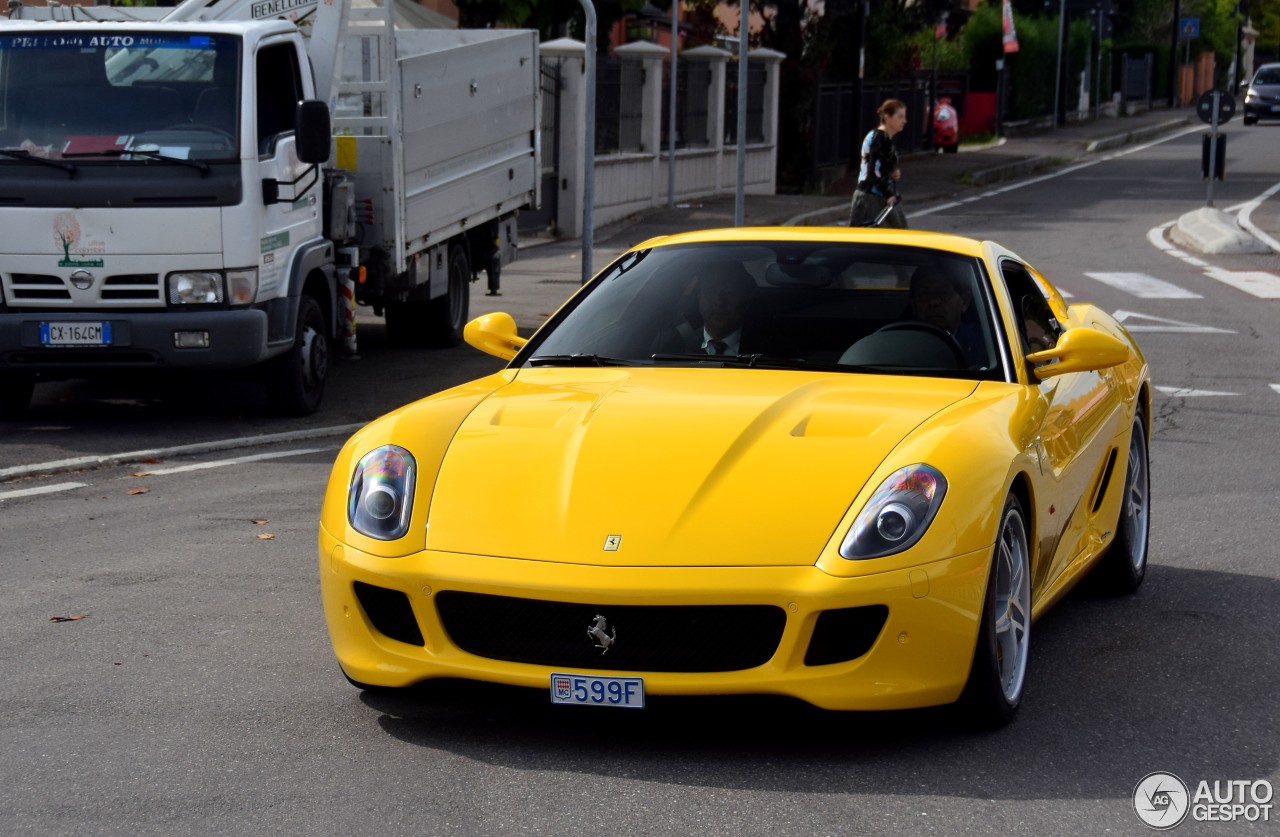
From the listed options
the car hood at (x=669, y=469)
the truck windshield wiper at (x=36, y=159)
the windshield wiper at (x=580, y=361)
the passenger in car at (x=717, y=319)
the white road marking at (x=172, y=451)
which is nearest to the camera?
the car hood at (x=669, y=469)

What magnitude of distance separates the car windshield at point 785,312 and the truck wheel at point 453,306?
8.92 meters

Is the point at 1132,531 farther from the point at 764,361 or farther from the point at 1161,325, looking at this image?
the point at 1161,325

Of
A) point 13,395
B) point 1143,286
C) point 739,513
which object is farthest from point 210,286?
point 1143,286

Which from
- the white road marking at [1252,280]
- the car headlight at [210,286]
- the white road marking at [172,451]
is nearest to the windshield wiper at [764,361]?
the white road marking at [172,451]

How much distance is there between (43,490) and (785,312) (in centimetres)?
451

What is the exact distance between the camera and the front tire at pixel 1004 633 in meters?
4.93

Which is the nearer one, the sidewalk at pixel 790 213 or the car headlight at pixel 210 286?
the car headlight at pixel 210 286

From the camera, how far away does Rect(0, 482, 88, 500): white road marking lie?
29.9ft

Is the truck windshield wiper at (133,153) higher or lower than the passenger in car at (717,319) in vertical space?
higher

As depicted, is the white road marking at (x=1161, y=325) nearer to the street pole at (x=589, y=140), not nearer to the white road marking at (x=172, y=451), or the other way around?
the street pole at (x=589, y=140)

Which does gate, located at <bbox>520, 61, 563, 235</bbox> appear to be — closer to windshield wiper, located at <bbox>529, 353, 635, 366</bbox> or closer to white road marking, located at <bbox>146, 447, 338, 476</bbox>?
white road marking, located at <bbox>146, 447, 338, 476</bbox>

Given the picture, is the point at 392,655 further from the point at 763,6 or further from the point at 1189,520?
the point at 763,6

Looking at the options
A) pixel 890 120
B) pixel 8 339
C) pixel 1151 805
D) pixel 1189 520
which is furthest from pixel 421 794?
pixel 890 120

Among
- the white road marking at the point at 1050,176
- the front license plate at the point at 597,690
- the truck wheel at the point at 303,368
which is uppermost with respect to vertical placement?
the front license plate at the point at 597,690
